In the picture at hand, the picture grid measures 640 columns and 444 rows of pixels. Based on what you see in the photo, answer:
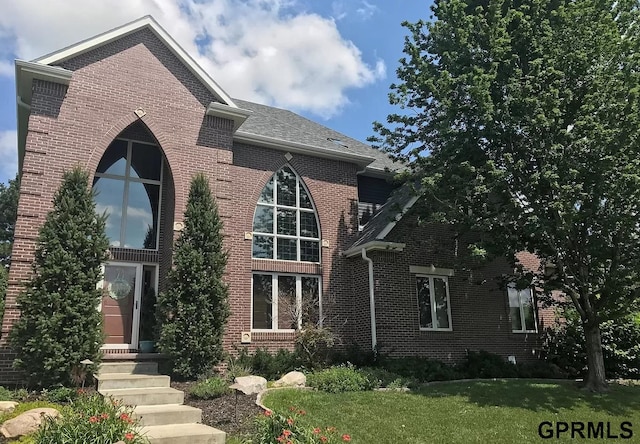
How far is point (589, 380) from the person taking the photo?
11.9 meters

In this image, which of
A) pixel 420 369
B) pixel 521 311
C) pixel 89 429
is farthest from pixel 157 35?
pixel 521 311

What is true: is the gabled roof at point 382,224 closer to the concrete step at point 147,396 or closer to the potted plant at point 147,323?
the potted plant at point 147,323

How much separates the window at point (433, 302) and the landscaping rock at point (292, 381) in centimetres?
526

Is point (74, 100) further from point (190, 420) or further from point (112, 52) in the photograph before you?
point (190, 420)

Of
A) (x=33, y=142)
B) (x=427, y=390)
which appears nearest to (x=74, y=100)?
(x=33, y=142)

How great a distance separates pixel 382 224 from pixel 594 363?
6746 mm

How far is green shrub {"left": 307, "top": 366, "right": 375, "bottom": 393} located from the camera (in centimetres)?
1067

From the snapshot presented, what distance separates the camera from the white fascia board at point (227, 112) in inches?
533

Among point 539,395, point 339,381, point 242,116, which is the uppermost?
point 242,116

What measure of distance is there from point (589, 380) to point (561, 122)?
619cm

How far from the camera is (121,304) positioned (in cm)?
1267

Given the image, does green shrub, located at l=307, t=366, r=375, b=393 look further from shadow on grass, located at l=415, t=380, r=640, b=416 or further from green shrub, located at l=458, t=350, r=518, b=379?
green shrub, located at l=458, t=350, r=518, b=379

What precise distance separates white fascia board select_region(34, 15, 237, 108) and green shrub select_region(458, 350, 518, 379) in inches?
406

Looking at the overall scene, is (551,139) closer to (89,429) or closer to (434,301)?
(434,301)
